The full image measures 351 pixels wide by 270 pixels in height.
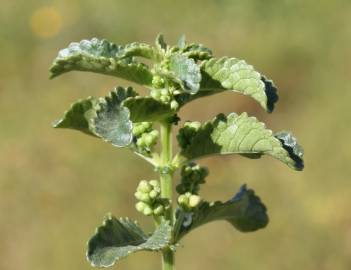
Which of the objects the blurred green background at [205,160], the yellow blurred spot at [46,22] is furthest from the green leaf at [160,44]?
the yellow blurred spot at [46,22]

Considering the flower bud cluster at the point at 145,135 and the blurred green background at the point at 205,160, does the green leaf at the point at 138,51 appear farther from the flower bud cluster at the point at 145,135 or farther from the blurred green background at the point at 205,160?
the blurred green background at the point at 205,160

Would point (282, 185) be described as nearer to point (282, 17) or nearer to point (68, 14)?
point (282, 17)

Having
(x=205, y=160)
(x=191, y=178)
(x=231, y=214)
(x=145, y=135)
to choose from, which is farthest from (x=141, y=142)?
(x=205, y=160)

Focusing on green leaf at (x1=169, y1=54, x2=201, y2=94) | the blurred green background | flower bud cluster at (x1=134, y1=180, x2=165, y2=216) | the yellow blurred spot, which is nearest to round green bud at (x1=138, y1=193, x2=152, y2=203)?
flower bud cluster at (x1=134, y1=180, x2=165, y2=216)

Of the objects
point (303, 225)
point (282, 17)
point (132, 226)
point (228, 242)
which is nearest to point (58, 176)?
point (228, 242)

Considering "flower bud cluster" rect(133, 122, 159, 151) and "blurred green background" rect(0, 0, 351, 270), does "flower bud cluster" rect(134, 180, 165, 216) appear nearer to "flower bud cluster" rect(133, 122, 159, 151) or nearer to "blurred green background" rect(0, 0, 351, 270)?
"flower bud cluster" rect(133, 122, 159, 151)

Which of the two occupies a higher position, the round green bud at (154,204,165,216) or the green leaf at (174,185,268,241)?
the green leaf at (174,185,268,241)
